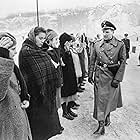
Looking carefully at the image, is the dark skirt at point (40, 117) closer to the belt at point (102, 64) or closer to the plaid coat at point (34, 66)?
the plaid coat at point (34, 66)

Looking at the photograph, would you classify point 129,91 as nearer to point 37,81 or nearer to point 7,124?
point 37,81

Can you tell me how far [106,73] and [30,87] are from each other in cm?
101

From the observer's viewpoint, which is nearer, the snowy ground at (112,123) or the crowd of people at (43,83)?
the crowd of people at (43,83)

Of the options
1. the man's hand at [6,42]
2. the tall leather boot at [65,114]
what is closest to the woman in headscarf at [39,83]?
the man's hand at [6,42]

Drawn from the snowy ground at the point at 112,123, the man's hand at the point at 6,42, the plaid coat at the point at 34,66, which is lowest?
the snowy ground at the point at 112,123

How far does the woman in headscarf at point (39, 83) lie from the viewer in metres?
2.09

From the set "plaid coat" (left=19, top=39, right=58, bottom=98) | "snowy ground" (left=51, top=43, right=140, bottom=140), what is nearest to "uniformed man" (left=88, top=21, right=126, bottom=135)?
"snowy ground" (left=51, top=43, right=140, bottom=140)

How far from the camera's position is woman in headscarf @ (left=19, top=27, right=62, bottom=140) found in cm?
209

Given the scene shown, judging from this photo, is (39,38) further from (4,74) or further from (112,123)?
(112,123)

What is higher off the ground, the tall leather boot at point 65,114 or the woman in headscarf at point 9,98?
the woman in headscarf at point 9,98

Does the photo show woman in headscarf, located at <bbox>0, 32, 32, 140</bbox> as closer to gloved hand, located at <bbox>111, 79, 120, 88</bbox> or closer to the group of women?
the group of women

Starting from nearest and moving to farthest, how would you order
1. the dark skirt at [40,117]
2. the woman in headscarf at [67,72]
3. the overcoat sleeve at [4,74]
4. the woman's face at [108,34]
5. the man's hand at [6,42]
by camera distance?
the overcoat sleeve at [4,74] → the man's hand at [6,42] → the dark skirt at [40,117] → the woman's face at [108,34] → the woman in headscarf at [67,72]

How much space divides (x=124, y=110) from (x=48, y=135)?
180cm

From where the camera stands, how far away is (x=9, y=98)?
1578mm
